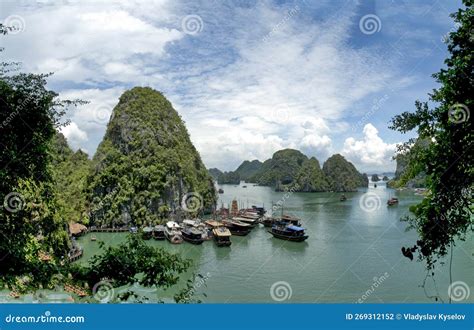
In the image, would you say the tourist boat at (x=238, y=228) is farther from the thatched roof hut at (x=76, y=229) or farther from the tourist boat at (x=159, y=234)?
the thatched roof hut at (x=76, y=229)

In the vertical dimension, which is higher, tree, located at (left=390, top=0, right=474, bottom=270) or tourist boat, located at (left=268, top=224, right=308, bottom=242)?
tree, located at (left=390, top=0, right=474, bottom=270)

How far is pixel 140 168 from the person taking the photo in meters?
45.5

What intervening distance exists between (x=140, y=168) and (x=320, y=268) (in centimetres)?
2837

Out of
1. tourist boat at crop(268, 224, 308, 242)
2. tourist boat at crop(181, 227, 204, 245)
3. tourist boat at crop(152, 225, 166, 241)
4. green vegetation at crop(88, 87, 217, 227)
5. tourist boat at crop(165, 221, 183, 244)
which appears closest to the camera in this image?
tourist boat at crop(268, 224, 308, 242)

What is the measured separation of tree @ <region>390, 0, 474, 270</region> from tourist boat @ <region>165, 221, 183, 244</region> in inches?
1120

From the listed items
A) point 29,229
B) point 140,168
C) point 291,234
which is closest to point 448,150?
point 29,229

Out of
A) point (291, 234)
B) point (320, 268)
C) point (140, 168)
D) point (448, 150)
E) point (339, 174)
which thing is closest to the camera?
point (448, 150)

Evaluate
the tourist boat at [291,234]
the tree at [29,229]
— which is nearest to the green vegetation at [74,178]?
the tourist boat at [291,234]

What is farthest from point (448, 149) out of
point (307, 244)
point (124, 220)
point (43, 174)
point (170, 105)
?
point (170, 105)

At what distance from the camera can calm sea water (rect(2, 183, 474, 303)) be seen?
17719mm

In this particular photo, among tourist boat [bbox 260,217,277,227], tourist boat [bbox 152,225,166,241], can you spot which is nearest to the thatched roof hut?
tourist boat [bbox 152,225,166,241]

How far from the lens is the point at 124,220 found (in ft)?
143

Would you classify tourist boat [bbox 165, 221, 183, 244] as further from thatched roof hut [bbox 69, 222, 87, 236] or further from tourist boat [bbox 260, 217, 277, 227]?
tourist boat [bbox 260, 217, 277, 227]

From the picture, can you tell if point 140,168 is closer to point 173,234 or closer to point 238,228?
point 173,234
